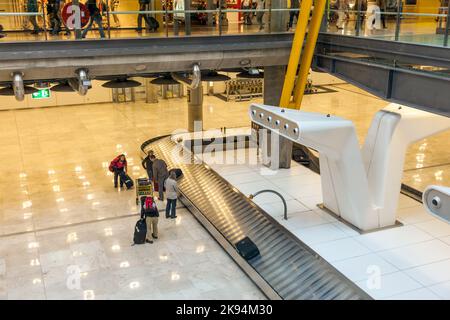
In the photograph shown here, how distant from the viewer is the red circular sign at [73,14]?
489 inches

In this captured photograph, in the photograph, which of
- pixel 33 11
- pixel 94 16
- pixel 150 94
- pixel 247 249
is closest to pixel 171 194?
pixel 247 249

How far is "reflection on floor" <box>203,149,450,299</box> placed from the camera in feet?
32.6

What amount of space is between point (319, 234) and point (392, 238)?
1.69 meters

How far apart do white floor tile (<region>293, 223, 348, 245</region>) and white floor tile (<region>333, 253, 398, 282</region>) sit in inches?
40.5

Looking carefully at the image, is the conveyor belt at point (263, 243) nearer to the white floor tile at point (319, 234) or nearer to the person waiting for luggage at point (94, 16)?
the white floor tile at point (319, 234)

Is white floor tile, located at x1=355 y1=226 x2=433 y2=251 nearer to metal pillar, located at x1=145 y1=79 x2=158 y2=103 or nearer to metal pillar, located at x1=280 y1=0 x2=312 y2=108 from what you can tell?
metal pillar, located at x1=280 y1=0 x2=312 y2=108

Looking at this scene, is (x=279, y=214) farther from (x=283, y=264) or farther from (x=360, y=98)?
(x=360, y=98)

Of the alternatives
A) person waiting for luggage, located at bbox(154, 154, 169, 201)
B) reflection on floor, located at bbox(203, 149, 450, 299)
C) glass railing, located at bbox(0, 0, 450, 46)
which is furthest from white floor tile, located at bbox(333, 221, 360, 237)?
person waiting for luggage, located at bbox(154, 154, 169, 201)

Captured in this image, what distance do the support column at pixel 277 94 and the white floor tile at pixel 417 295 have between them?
24.7 feet

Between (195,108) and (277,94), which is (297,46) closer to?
(277,94)

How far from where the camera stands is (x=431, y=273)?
10.3 meters

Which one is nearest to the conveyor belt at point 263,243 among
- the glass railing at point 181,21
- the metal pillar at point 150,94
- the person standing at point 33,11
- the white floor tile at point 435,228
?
the white floor tile at point 435,228
